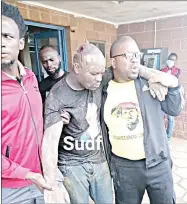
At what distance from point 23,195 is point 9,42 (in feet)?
2.41

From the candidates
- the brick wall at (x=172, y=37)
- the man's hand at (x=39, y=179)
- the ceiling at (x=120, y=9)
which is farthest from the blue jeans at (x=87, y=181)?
the brick wall at (x=172, y=37)

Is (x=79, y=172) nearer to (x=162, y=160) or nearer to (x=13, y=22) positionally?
(x=162, y=160)

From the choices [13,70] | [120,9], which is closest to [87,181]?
[13,70]

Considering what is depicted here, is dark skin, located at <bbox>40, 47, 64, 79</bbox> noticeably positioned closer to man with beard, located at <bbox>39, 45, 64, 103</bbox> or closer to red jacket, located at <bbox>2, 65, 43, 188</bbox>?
man with beard, located at <bbox>39, 45, 64, 103</bbox>

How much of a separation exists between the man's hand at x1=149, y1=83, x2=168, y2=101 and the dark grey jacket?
0.06 m

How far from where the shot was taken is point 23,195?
107cm

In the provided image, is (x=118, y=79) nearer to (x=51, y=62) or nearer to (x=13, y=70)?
(x=13, y=70)

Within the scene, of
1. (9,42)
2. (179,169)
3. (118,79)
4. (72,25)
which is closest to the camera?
(9,42)

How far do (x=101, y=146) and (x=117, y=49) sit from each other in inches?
23.7

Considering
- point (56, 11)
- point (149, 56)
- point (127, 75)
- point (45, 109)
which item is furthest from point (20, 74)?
A: point (149, 56)

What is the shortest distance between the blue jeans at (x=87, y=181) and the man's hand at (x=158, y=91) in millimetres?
526

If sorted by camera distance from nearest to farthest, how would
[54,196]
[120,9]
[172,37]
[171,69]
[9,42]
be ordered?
[9,42] < [54,196] < [120,9] < [171,69] < [172,37]

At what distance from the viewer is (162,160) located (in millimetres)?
1288

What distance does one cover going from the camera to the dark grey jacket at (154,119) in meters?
1.24
